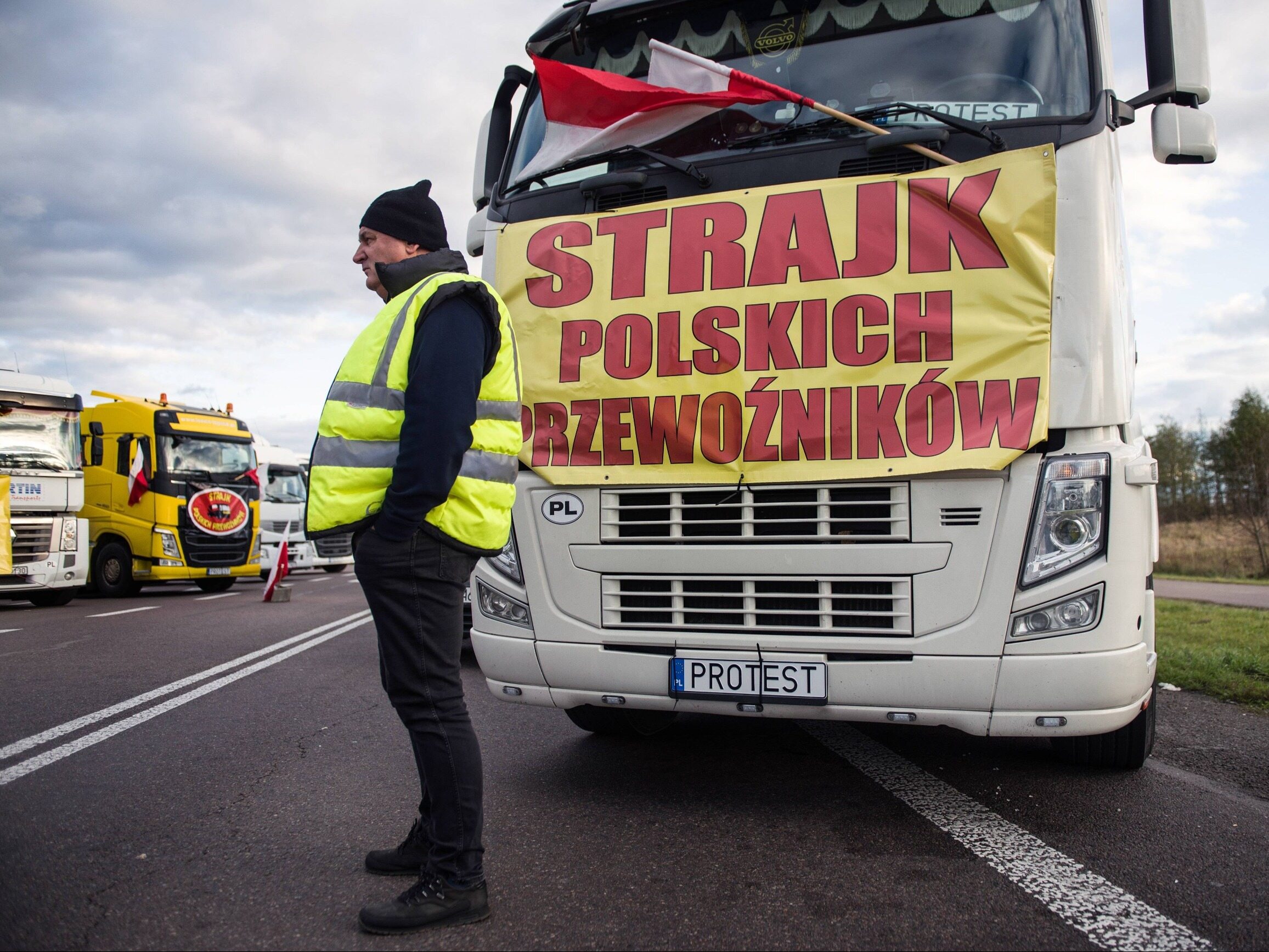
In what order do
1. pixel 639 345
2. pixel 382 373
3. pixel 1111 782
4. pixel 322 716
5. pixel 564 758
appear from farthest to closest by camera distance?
1. pixel 322 716
2. pixel 564 758
3. pixel 1111 782
4. pixel 639 345
5. pixel 382 373

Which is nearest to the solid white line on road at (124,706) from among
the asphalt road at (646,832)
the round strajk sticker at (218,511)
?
the asphalt road at (646,832)

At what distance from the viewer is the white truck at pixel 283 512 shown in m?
22.4

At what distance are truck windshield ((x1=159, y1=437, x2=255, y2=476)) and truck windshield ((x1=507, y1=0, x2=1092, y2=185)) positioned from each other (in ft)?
46.4

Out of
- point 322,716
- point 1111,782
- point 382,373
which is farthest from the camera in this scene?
point 322,716

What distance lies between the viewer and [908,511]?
3445mm

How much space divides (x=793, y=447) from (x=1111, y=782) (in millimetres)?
1999

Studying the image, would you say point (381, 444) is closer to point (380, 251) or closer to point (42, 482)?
point (380, 251)

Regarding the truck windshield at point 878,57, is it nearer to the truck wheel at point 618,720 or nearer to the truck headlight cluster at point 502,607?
the truck headlight cluster at point 502,607

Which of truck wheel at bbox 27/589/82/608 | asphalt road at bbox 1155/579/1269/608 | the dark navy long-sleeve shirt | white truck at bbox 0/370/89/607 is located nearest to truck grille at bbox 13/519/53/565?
white truck at bbox 0/370/89/607

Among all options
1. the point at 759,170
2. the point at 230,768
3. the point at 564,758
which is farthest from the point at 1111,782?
the point at 230,768

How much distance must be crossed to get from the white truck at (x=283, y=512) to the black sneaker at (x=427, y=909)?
19.4 metres

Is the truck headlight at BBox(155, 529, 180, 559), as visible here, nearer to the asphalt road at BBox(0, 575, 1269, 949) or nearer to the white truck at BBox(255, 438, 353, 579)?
the white truck at BBox(255, 438, 353, 579)

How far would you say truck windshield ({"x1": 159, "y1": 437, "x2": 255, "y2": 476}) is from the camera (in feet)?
54.4

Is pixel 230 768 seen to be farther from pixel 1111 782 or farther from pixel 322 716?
pixel 1111 782
